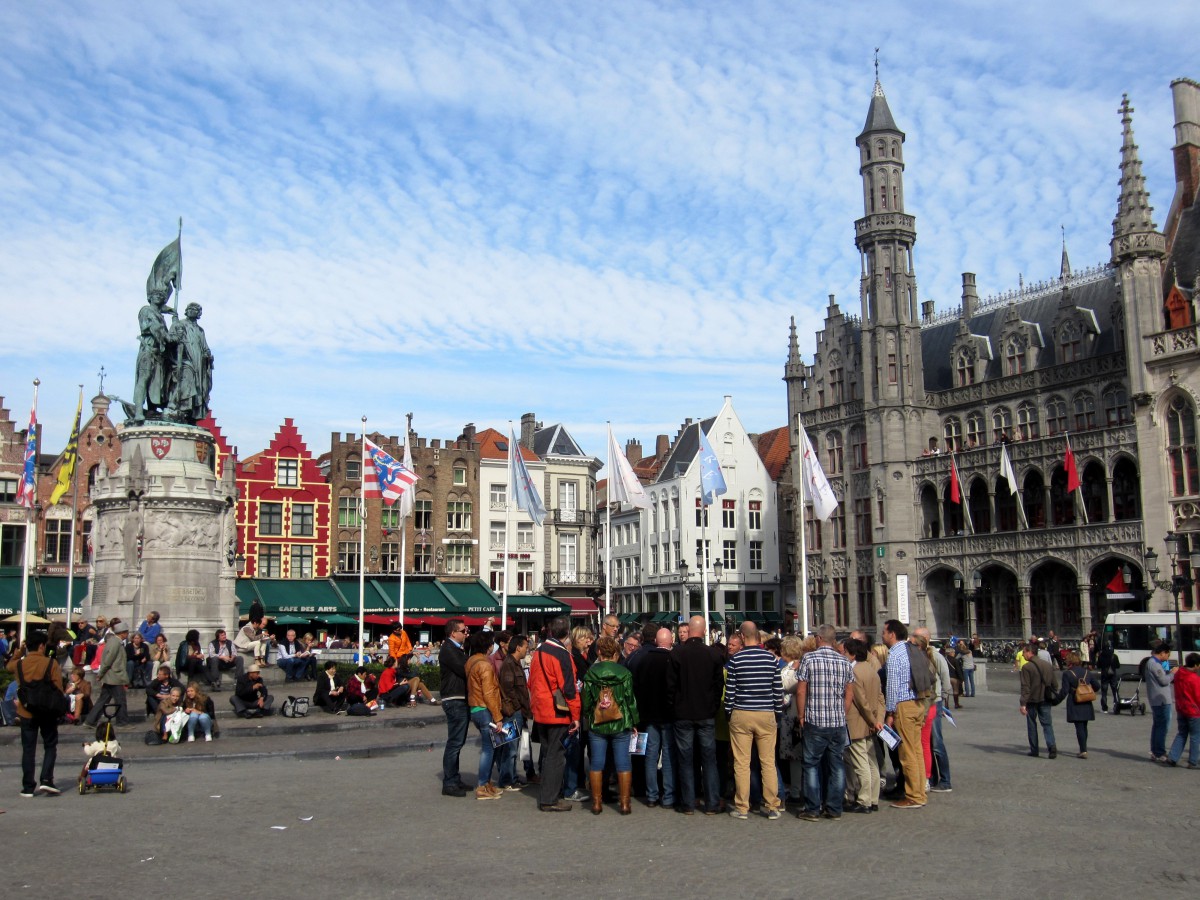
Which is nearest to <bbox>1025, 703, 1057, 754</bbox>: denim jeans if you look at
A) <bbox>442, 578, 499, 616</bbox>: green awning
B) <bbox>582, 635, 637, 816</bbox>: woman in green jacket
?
<bbox>582, 635, 637, 816</bbox>: woman in green jacket

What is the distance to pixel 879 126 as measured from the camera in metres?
59.3

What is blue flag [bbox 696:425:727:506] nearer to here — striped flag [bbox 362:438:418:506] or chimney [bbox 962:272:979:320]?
striped flag [bbox 362:438:418:506]

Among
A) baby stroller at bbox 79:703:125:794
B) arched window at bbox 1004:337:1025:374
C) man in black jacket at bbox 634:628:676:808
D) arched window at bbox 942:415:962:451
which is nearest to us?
man in black jacket at bbox 634:628:676:808

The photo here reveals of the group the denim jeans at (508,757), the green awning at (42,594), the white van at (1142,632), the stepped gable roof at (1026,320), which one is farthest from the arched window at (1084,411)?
the denim jeans at (508,757)

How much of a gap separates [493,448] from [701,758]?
180 feet

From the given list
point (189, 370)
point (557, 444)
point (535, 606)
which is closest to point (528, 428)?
point (557, 444)

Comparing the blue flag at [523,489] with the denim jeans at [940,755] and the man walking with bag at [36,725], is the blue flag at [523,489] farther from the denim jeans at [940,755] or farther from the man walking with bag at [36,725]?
the man walking with bag at [36,725]

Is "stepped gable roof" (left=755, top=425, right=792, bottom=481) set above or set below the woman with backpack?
above

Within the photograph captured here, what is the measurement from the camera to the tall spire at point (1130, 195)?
4706 centimetres

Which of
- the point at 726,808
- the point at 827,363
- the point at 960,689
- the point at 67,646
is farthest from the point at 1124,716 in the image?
the point at 827,363

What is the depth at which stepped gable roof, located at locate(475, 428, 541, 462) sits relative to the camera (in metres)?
64.8

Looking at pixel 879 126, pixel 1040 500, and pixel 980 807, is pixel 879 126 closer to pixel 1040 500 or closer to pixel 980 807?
pixel 1040 500

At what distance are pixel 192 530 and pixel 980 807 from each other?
1834 cm

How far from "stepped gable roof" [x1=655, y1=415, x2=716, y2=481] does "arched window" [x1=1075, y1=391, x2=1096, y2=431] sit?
22.9 m
